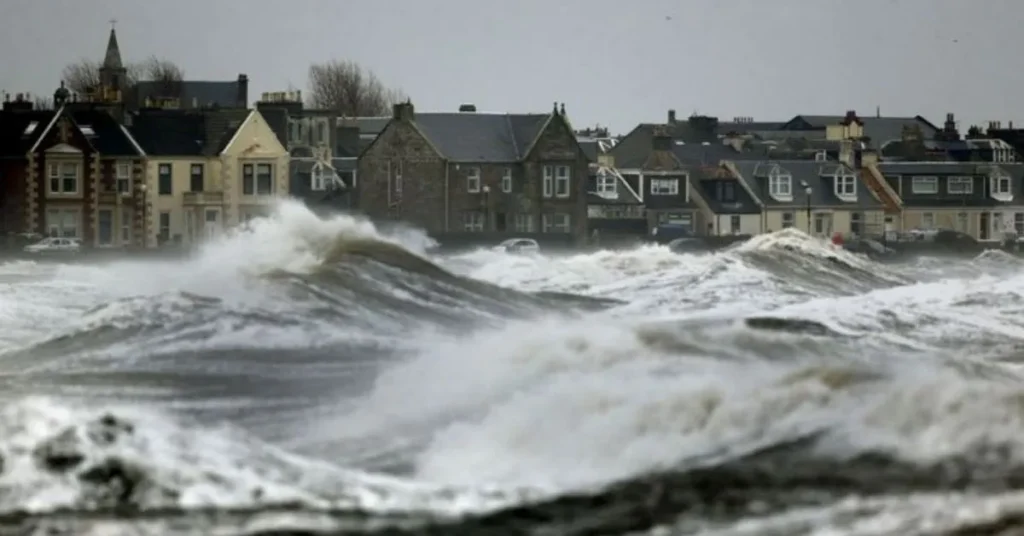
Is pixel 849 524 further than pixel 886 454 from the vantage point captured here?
No

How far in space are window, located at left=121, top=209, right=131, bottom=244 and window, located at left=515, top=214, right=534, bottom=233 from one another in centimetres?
1097

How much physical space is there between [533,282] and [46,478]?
86.7 feet

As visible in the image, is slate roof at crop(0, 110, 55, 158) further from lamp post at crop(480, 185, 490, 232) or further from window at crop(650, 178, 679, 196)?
window at crop(650, 178, 679, 196)

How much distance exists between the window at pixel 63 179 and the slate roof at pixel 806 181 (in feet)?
69.0

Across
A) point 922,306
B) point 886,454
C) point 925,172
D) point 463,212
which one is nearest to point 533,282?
point 922,306

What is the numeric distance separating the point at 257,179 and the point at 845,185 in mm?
19358

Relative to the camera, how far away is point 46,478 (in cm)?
972

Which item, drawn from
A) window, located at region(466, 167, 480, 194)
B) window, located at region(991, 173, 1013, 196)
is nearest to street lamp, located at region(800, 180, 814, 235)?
window, located at region(991, 173, 1013, 196)

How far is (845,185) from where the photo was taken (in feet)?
214

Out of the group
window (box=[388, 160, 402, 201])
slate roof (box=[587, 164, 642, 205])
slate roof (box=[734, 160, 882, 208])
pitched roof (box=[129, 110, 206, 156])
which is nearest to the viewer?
pitched roof (box=[129, 110, 206, 156])

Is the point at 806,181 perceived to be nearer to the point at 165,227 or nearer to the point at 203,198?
the point at 203,198

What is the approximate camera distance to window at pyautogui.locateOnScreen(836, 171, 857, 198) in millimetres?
65062

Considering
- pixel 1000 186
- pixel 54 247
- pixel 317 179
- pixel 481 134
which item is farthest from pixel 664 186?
Answer: pixel 54 247

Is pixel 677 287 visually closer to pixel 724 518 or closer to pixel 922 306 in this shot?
pixel 922 306
